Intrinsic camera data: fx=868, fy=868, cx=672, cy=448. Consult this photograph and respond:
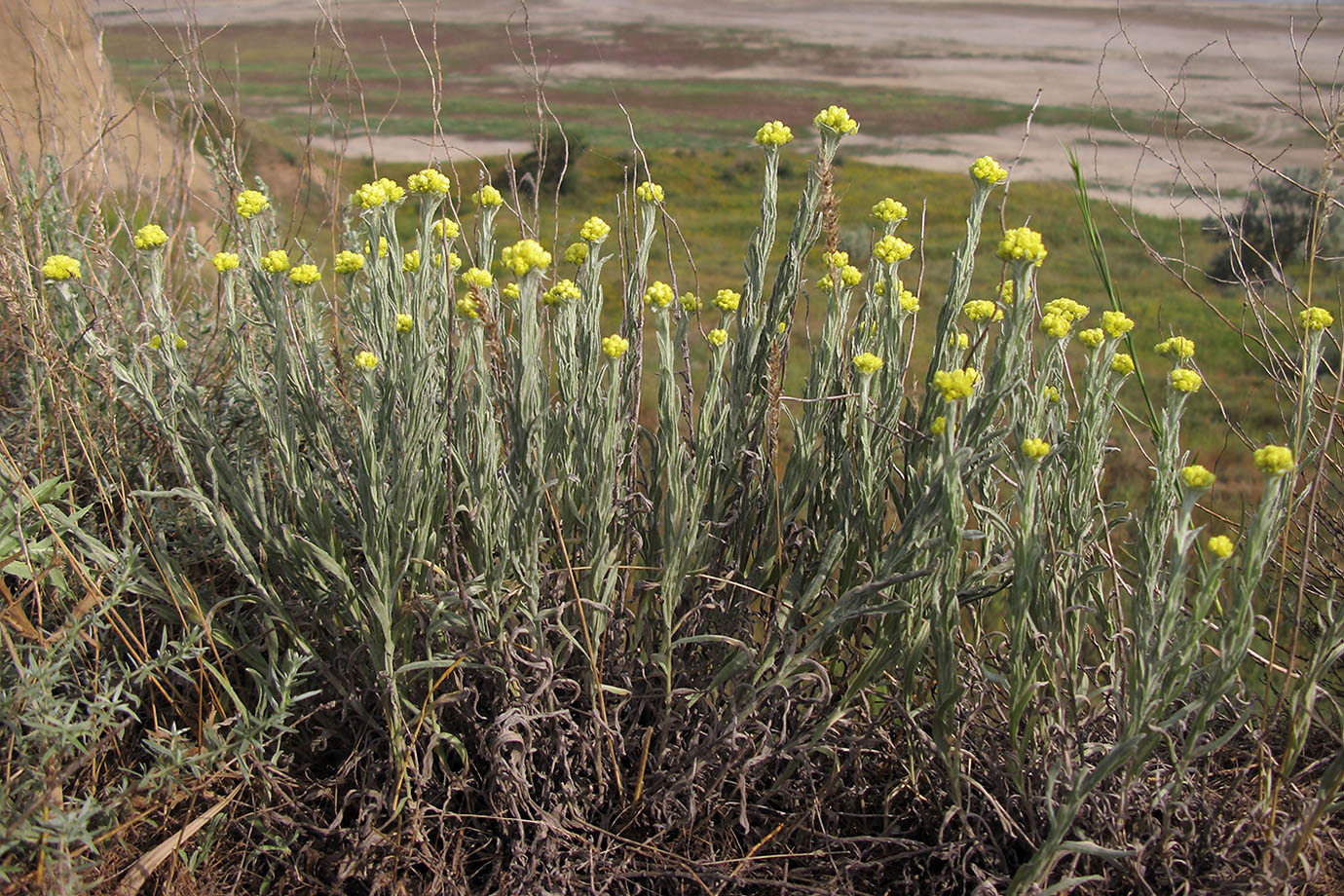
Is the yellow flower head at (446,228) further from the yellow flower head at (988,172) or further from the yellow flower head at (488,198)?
the yellow flower head at (988,172)

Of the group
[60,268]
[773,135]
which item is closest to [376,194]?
[60,268]

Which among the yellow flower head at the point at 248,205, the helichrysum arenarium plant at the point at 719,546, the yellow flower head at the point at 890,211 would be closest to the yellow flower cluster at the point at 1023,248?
the helichrysum arenarium plant at the point at 719,546

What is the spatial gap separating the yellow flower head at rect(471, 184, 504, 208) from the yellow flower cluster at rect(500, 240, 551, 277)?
9.6 inches

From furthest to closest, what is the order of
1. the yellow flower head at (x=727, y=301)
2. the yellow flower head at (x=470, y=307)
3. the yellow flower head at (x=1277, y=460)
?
the yellow flower head at (x=727, y=301) → the yellow flower head at (x=470, y=307) → the yellow flower head at (x=1277, y=460)

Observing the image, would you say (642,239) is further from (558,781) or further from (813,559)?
(558,781)

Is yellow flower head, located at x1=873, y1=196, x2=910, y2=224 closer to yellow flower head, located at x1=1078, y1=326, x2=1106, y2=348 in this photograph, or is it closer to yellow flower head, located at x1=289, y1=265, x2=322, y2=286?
yellow flower head, located at x1=1078, y1=326, x2=1106, y2=348

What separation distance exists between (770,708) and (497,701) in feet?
1.76

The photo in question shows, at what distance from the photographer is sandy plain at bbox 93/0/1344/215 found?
20562 mm

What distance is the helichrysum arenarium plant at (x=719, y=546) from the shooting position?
4.75 feet

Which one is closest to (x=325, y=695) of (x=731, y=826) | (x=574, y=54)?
(x=731, y=826)

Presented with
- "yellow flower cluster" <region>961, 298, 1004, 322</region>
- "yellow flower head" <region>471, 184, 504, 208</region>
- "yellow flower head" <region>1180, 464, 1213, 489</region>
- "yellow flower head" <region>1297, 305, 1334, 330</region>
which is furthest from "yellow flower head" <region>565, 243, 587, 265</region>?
"yellow flower head" <region>1297, 305, 1334, 330</region>

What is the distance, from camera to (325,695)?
1.88m

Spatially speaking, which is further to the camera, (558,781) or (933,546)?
(558,781)

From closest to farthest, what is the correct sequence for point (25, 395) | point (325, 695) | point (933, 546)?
point (933, 546)
point (325, 695)
point (25, 395)
